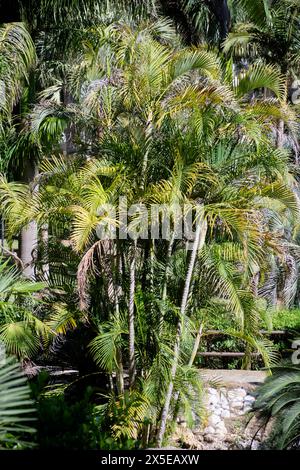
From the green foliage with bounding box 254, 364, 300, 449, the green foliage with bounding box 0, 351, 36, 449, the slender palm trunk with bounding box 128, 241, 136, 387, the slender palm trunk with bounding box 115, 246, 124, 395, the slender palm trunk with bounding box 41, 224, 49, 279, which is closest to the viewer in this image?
the green foliage with bounding box 0, 351, 36, 449

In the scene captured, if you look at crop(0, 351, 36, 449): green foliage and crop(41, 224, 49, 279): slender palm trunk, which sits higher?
crop(41, 224, 49, 279): slender palm trunk

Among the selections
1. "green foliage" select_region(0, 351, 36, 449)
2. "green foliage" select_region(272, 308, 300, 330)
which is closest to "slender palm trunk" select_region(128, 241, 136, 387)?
"green foliage" select_region(0, 351, 36, 449)

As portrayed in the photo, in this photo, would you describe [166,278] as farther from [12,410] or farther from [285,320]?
[285,320]

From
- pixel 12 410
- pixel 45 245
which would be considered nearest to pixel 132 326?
pixel 45 245

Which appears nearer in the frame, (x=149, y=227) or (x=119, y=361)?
(x=149, y=227)

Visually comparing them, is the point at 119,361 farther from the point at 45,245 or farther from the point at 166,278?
the point at 45,245

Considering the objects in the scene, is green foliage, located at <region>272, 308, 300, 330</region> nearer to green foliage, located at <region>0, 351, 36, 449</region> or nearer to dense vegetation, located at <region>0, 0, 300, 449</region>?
dense vegetation, located at <region>0, 0, 300, 449</region>

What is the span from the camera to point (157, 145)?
7.43m

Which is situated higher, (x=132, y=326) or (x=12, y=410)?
(x=12, y=410)

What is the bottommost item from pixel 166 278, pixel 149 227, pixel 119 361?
pixel 119 361

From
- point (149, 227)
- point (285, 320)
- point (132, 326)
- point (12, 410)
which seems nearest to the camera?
point (12, 410)

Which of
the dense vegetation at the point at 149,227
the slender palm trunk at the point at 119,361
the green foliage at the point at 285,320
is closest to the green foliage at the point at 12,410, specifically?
the dense vegetation at the point at 149,227

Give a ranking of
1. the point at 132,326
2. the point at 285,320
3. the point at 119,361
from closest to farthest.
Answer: the point at 132,326 → the point at 119,361 → the point at 285,320
